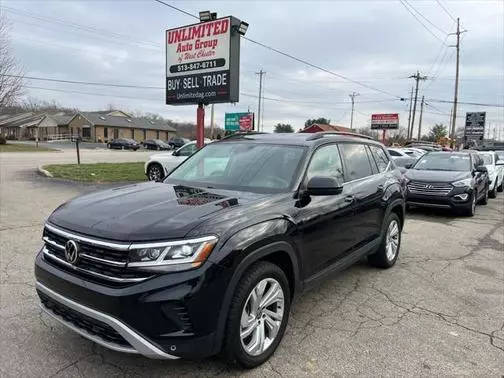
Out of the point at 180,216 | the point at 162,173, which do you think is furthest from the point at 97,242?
the point at 162,173

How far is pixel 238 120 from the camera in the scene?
47.5 metres

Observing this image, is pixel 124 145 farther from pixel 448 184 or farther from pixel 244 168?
pixel 244 168

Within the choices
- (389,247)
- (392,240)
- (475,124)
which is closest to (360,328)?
(389,247)

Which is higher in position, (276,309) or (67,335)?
(276,309)

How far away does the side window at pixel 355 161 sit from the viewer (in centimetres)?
477

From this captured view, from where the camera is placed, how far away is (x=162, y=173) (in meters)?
14.6

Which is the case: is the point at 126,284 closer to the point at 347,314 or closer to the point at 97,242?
the point at 97,242

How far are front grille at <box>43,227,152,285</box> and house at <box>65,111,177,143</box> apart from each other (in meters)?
79.5

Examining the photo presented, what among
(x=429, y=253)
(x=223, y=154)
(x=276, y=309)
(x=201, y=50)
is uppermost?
(x=201, y=50)

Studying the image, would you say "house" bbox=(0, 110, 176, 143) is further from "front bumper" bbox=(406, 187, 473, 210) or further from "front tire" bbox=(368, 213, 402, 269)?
"front tire" bbox=(368, 213, 402, 269)

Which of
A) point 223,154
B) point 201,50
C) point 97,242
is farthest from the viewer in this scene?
point 201,50

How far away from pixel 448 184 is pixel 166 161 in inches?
345

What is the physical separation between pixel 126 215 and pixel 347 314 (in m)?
2.44

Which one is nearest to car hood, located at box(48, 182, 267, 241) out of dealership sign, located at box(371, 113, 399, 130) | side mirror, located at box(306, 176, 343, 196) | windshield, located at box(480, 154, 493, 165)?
side mirror, located at box(306, 176, 343, 196)
